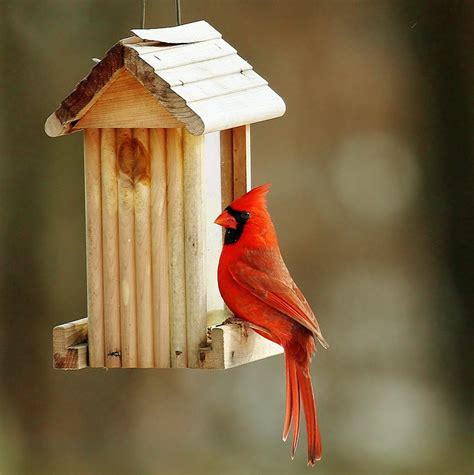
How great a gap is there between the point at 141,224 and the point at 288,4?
378 cm

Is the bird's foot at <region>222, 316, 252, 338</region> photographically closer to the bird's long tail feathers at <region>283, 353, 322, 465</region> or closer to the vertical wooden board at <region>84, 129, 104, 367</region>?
the bird's long tail feathers at <region>283, 353, 322, 465</region>

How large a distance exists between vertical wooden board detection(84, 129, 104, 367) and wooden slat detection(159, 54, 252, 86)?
0.27m

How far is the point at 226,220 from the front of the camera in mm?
2879

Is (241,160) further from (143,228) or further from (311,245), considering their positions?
(311,245)

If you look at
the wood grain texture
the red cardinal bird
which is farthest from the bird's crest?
the wood grain texture

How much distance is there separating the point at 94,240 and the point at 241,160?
21.8 inches

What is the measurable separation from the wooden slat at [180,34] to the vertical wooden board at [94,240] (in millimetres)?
276

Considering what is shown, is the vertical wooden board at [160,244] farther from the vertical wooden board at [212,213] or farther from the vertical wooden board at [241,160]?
the vertical wooden board at [241,160]

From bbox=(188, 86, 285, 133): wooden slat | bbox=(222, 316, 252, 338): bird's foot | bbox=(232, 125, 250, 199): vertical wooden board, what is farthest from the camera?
bbox=(232, 125, 250, 199): vertical wooden board

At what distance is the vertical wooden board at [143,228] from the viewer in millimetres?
2740

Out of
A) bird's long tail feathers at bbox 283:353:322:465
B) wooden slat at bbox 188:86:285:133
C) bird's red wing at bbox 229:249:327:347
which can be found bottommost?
bird's long tail feathers at bbox 283:353:322:465

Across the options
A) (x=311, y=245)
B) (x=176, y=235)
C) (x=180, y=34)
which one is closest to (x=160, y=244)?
(x=176, y=235)

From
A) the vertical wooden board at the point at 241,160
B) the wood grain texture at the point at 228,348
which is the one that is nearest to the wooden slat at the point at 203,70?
the vertical wooden board at the point at 241,160

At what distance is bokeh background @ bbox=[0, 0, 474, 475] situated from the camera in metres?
5.68
